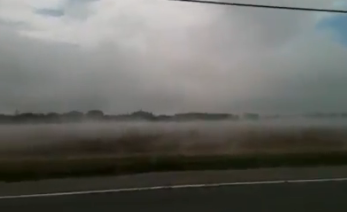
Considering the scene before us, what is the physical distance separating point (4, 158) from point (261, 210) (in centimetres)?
1034

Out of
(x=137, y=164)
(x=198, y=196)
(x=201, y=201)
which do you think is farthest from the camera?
(x=137, y=164)

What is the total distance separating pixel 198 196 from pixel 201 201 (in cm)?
47

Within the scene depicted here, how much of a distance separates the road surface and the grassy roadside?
160 cm

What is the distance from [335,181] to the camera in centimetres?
A: 1088

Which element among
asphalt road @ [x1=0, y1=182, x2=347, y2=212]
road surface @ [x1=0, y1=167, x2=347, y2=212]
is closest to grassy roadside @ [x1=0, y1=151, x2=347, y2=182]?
road surface @ [x1=0, y1=167, x2=347, y2=212]

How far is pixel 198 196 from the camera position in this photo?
347 inches

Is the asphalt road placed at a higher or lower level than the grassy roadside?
lower

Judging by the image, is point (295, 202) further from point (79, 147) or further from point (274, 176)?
point (79, 147)

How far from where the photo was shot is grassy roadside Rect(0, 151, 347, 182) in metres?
12.4

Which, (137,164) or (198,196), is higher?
(137,164)

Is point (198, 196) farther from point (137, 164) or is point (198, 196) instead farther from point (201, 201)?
point (137, 164)

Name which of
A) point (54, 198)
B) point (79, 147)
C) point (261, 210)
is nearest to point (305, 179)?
point (261, 210)

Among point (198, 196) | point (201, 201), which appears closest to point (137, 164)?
point (198, 196)

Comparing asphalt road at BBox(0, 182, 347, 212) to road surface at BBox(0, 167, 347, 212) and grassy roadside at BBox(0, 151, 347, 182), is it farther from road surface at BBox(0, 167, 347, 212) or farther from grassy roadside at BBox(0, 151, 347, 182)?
grassy roadside at BBox(0, 151, 347, 182)
